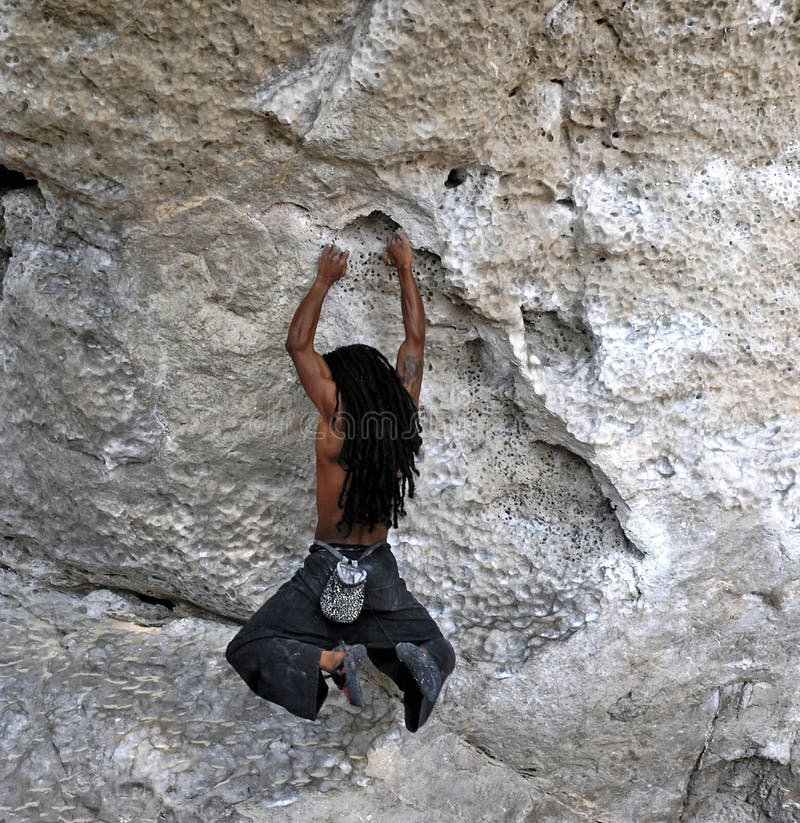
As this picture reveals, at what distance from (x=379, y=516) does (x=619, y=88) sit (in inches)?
51.4

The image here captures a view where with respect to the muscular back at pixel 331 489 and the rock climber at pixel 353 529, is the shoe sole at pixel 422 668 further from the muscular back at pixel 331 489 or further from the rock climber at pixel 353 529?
the muscular back at pixel 331 489

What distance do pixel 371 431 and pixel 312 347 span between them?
272 millimetres

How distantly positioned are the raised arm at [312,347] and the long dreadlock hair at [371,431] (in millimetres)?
27

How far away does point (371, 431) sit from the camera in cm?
249

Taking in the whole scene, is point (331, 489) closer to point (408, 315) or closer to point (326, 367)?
point (326, 367)

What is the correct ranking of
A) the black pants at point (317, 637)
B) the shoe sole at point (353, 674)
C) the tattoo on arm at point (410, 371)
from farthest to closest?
the tattoo on arm at point (410, 371) → the black pants at point (317, 637) → the shoe sole at point (353, 674)

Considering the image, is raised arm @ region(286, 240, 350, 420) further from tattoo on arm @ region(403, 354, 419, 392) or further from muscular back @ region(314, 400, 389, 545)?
tattoo on arm @ region(403, 354, 419, 392)

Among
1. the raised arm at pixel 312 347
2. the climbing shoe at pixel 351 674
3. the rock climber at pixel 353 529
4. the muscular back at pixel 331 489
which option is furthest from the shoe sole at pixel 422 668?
the raised arm at pixel 312 347

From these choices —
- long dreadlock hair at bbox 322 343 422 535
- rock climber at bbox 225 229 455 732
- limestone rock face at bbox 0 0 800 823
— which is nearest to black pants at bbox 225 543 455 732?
rock climber at bbox 225 229 455 732

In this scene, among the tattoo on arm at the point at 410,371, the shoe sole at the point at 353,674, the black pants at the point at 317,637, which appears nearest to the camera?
the shoe sole at the point at 353,674

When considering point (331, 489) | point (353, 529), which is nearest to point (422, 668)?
point (353, 529)

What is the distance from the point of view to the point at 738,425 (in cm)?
281

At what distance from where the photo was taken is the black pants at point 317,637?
2.44m

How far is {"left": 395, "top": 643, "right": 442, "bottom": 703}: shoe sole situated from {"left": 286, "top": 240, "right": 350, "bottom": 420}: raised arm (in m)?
0.64
